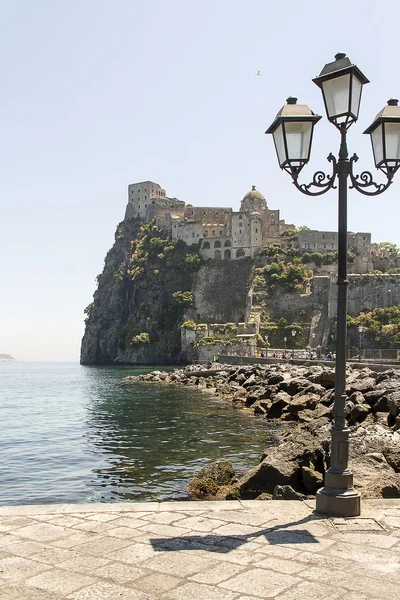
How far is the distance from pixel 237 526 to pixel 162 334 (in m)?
97.2

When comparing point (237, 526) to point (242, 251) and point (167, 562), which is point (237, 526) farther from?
point (242, 251)

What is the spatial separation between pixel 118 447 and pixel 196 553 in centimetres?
1569

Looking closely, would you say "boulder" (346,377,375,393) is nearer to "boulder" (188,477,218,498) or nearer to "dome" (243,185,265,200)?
"boulder" (188,477,218,498)

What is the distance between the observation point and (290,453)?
37.6ft

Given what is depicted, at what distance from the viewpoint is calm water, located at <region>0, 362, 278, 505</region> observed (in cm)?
1436

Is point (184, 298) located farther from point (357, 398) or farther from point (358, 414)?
point (358, 414)

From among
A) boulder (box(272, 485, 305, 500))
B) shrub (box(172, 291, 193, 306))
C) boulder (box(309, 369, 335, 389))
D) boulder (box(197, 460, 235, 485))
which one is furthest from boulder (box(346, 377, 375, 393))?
shrub (box(172, 291, 193, 306))

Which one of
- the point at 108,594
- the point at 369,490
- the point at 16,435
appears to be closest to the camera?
the point at 108,594

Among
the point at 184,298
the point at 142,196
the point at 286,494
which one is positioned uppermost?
the point at 142,196

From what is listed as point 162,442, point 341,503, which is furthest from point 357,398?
point 341,503

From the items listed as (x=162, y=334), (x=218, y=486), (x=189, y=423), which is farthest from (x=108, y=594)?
(x=162, y=334)

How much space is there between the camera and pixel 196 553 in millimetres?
5605

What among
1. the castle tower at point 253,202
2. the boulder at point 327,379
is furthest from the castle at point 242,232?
the boulder at point 327,379

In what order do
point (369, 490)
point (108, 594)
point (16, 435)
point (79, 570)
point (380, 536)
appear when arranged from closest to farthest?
point (108, 594), point (79, 570), point (380, 536), point (369, 490), point (16, 435)
